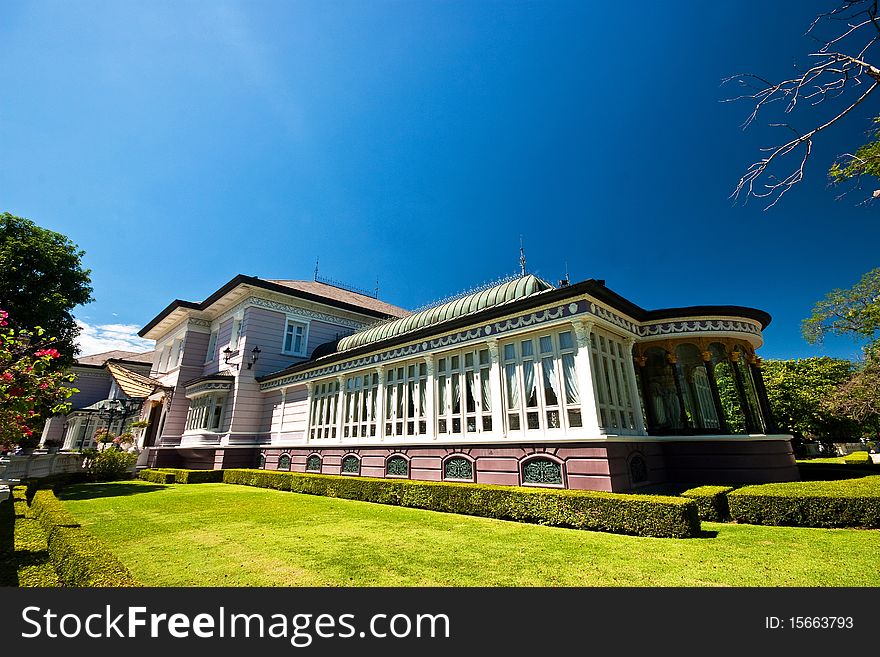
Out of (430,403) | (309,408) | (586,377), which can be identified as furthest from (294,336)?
(586,377)

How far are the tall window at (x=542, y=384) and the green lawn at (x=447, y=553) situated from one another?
336 cm

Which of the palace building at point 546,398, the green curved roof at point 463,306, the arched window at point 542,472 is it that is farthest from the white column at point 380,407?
the arched window at point 542,472

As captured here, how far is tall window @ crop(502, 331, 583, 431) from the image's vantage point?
11.0 metres

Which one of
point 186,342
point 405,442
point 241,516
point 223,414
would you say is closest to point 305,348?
point 223,414

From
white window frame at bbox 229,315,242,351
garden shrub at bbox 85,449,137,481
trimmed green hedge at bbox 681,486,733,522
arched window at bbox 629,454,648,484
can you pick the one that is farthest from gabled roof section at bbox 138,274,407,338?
trimmed green hedge at bbox 681,486,733,522

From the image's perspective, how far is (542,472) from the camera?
35.2 feet

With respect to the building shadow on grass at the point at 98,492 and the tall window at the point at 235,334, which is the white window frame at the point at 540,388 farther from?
the tall window at the point at 235,334

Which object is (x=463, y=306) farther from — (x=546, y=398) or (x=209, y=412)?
(x=209, y=412)

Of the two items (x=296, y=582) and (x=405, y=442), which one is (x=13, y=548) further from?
(x=405, y=442)

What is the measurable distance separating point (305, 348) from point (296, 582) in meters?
21.8

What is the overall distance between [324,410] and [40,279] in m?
17.6

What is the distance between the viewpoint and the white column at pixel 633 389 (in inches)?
474

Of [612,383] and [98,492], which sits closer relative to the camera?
[612,383]

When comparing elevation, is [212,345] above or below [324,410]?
above
